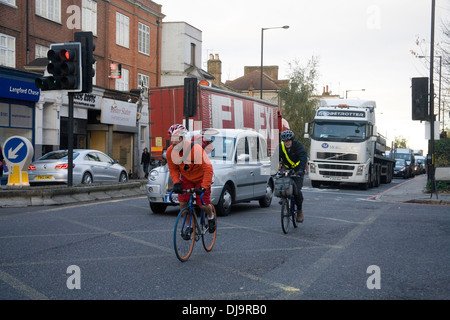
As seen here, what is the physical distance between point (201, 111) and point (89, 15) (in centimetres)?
1459

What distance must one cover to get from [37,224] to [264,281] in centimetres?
567

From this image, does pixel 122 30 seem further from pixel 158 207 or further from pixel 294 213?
pixel 294 213

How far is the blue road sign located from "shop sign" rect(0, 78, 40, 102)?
23.4ft

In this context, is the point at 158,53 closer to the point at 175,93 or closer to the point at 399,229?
the point at 175,93

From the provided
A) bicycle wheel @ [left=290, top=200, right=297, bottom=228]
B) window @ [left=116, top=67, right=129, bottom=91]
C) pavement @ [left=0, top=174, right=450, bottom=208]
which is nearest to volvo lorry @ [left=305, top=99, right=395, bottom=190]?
pavement @ [left=0, top=174, right=450, bottom=208]

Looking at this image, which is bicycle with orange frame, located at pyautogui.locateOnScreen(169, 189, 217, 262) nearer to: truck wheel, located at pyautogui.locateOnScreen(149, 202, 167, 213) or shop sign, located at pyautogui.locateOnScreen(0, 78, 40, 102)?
truck wheel, located at pyautogui.locateOnScreen(149, 202, 167, 213)

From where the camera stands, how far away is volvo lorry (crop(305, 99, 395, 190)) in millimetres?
23781

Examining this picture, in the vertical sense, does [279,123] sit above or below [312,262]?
above

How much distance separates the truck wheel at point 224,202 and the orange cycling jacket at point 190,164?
4431 mm

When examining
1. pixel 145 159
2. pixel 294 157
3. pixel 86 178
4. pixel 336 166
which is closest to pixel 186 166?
pixel 294 157

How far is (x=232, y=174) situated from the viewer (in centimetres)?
1223

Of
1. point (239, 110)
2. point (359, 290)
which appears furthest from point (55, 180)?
point (359, 290)

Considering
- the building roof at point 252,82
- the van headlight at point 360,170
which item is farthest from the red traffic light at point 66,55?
the building roof at point 252,82

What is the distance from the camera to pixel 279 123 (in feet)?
83.9
